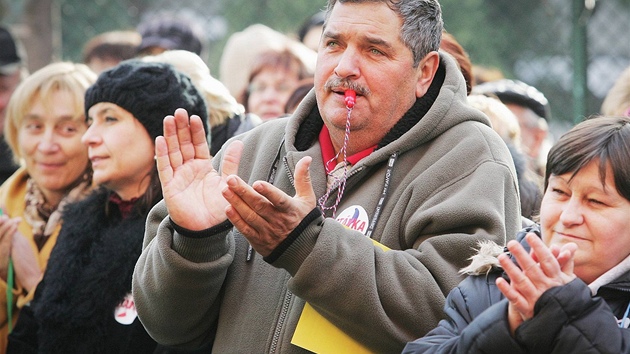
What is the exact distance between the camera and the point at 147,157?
4387mm

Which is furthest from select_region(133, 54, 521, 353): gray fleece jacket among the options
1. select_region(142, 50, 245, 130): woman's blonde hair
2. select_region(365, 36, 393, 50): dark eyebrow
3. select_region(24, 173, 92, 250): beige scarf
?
select_region(24, 173, 92, 250): beige scarf

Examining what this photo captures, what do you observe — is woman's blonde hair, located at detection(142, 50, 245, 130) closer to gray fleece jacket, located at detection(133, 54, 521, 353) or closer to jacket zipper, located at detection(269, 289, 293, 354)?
gray fleece jacket, located at detection(133, 54, 521, 353)

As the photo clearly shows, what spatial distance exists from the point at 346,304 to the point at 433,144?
2.15ft

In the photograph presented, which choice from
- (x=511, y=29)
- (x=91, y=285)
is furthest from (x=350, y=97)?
(x=511, y=29)

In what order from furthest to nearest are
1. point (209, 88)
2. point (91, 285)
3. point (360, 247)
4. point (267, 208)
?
point (209, 88) → point (91, 285) → point (360, 247) → point (267, 208)

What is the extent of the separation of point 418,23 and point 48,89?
2286mm

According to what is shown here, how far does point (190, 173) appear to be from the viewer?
3.29 meters

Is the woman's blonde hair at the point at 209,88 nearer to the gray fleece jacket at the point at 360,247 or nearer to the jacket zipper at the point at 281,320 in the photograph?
the gray fleece jacket at the point at 360,247

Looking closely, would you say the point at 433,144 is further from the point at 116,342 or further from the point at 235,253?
the point at 116,342

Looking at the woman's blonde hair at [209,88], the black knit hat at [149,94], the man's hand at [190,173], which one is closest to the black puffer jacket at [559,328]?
the man's hand at [190,173]

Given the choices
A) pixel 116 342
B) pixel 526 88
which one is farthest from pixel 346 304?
pixel 526 88

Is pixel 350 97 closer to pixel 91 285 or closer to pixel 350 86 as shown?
pixel 350 86

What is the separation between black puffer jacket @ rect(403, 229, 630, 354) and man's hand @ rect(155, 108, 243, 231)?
817mm

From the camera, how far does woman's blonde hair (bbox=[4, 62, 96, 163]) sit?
5129mm
